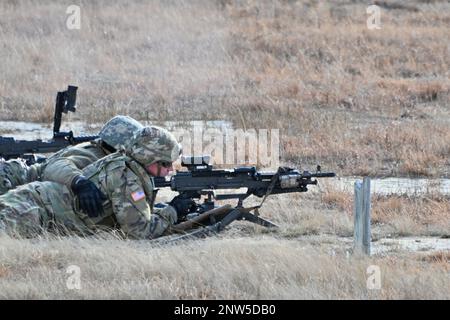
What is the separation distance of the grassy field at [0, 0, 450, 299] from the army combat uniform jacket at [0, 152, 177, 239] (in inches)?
9.1

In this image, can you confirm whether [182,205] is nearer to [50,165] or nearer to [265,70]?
[50,165]

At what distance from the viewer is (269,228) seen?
10.9m

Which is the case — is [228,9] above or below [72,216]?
above

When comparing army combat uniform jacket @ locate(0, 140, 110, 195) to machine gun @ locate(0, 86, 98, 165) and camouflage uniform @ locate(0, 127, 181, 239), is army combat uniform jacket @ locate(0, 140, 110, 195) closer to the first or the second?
camouflage uniform @ locate(0, 127, 181, 239)

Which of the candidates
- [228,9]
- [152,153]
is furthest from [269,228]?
[228,9]

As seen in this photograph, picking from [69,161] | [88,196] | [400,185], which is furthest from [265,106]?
[88,196]

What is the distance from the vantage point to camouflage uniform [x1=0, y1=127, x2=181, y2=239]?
9.77 metres

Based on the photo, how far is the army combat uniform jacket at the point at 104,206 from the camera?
977 cm

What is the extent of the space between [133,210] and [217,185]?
91 cm

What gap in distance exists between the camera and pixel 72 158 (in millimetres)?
10352

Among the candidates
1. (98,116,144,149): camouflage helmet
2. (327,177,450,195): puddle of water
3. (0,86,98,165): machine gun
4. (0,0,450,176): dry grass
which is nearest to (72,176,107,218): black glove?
(98,116,144,149): camouflage helmet

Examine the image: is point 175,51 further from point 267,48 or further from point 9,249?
point 9,249

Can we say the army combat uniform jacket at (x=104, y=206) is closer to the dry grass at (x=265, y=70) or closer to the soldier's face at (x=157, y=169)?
the soldier's face at (x=157, y=169)
